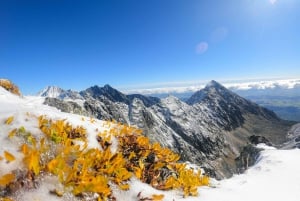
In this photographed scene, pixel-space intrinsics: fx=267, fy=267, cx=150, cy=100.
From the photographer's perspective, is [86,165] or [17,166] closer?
[17,166]

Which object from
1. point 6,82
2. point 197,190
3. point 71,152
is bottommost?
point 197,190

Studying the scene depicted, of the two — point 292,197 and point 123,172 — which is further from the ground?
point 123,172

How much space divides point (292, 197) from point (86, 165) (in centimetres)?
812

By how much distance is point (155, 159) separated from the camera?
10.2m

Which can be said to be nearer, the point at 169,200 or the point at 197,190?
the point at 169,200

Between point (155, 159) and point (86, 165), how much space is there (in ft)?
12.0

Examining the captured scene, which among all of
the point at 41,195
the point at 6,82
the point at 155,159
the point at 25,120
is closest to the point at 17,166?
the point at 41,195

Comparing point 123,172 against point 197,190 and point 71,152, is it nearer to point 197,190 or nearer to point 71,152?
point 71,152

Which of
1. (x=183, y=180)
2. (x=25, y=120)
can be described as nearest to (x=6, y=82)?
(x=25, y=120)

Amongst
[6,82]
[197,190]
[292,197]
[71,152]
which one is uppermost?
[6,82]

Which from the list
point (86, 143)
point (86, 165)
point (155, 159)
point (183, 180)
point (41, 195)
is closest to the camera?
point (41, 195)

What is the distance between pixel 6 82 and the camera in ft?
98.3

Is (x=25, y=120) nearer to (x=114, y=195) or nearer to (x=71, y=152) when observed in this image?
(x=71, y=152)

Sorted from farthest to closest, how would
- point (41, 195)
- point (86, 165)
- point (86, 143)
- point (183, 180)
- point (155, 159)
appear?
point (155, 159), point (183, 180), point (86, 143), point (86, 165), point (41, 195)
